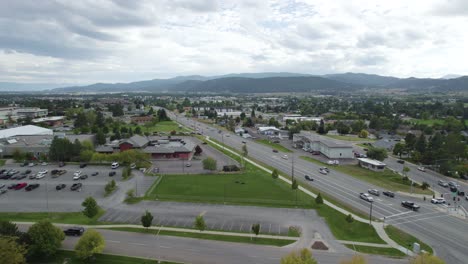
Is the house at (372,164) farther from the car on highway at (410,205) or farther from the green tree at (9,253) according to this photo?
the green tree at (9,253)

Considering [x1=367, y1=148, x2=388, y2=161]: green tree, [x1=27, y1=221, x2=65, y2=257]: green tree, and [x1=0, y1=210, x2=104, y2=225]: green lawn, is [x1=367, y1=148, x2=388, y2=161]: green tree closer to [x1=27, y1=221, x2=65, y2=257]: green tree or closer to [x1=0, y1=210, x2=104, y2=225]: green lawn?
[x1=0, y1=210, x2=104, y2=225]: green lawn

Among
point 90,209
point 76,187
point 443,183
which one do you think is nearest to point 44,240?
point 90,209

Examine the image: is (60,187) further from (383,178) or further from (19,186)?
(383,178)

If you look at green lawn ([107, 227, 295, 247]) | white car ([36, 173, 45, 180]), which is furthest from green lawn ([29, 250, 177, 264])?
white car ([36, 173, 45, 180])

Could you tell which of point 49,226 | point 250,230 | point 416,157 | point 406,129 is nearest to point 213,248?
point 250,230

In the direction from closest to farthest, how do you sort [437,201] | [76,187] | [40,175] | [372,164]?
[437,201] < [76,187] < [40,175] < [372,164]

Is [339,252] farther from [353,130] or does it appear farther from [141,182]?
[353,130]
